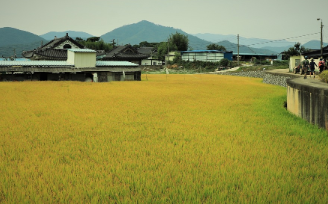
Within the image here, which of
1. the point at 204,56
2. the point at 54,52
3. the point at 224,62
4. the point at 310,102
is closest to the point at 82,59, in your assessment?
the point at 54,52

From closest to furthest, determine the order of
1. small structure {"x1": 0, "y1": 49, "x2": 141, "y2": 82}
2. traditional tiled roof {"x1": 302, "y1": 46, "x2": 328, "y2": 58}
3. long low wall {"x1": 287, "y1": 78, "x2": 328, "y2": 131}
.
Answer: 1. long low wall {"x1": 287, "y1": 78, "x2": 328, "y2": 131}
2. small structure {"x1": 0, "y1": 49, "x2": 141, "y2": 82}
3. traditional tiled roof {"x1": 302, "y1": 46, "x2": 328, "y2": 58}

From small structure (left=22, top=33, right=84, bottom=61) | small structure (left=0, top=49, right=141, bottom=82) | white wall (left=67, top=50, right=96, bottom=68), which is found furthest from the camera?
small structure (left=22, top=33, right=84, bottom=61)

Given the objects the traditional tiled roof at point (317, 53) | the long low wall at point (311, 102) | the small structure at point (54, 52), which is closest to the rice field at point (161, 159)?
the long low wall at point (311, 102)

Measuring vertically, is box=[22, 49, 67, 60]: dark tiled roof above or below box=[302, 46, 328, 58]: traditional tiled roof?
above

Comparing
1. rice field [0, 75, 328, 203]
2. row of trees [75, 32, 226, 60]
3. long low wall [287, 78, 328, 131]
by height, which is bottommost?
rice field [0, 75, 328, 203]

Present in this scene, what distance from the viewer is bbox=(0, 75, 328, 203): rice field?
173 inches

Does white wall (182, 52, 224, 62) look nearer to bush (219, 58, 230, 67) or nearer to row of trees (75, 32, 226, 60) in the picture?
bush (219, 58, 230, 67)

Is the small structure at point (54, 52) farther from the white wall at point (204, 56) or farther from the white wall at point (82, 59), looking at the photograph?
the white wall at point (204, 56)

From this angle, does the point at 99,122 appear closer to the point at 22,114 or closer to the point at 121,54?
the point at 22,114

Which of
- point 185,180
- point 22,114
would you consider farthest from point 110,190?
point 22,114

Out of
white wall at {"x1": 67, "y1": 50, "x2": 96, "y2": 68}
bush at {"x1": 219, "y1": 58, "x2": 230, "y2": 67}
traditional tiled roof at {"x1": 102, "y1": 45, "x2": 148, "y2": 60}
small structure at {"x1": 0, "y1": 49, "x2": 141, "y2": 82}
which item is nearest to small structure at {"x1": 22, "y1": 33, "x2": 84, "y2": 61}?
small structure at {"x1": 0, "y1": 49, "x2": 141, "y2": 82}

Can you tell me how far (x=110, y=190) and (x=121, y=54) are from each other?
53420mm

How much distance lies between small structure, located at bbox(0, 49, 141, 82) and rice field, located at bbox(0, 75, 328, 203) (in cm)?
1910

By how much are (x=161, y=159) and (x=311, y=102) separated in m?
6.31
